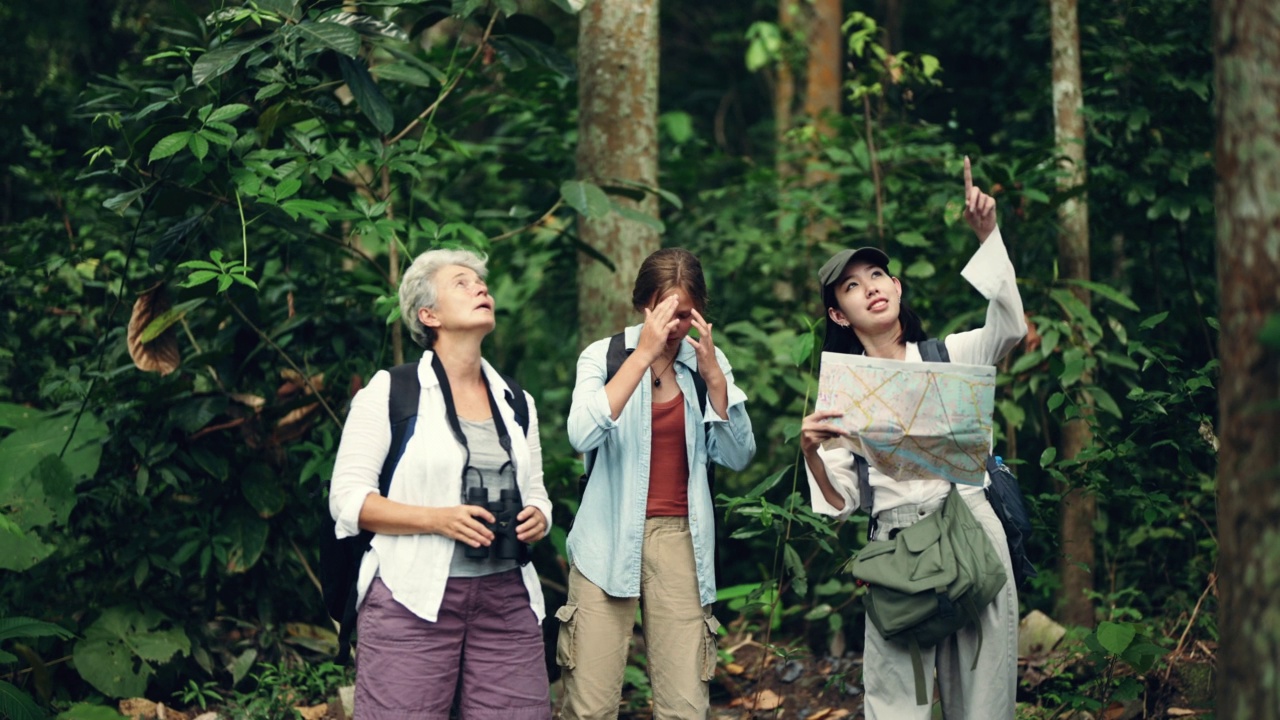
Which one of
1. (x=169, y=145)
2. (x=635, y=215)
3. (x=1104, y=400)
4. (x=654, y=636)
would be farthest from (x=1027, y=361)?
(x=169, y=145)

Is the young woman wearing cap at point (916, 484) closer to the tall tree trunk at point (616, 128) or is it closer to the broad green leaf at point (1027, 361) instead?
the broad green leaf at point (1027, 361)

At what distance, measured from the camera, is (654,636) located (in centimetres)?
364

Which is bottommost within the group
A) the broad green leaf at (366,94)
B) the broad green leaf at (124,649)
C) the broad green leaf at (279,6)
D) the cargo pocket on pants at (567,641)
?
the broad green leaf at (124,649)

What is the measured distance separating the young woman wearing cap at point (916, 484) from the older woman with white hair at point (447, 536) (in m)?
0.90

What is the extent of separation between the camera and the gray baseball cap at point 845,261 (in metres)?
3.40

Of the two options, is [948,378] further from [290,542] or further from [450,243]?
[290,542]

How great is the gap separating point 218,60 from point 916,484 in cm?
289

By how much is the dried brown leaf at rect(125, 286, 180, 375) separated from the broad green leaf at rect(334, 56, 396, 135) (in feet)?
3.93

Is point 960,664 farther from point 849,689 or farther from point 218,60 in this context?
point 218,60

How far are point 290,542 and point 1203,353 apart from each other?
14.9 ft

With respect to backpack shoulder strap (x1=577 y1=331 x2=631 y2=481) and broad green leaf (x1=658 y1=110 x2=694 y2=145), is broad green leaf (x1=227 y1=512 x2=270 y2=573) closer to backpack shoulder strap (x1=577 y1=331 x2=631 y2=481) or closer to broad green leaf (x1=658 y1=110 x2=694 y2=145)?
backpack shoulder strap (x1=577 y1=331 x2=631 y2=481)

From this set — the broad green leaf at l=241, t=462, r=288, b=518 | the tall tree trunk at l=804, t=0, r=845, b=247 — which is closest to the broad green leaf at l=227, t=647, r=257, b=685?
the broad green leaf at l=241, t=462, r=288, b=518

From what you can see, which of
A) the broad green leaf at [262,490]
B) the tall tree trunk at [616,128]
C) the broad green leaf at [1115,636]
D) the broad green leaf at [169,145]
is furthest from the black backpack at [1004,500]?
the broad green leaf at [262,490]

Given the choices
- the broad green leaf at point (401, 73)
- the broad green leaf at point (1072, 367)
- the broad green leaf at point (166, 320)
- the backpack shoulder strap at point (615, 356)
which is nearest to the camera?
the backpack shoulder strap at point (615, 356)
